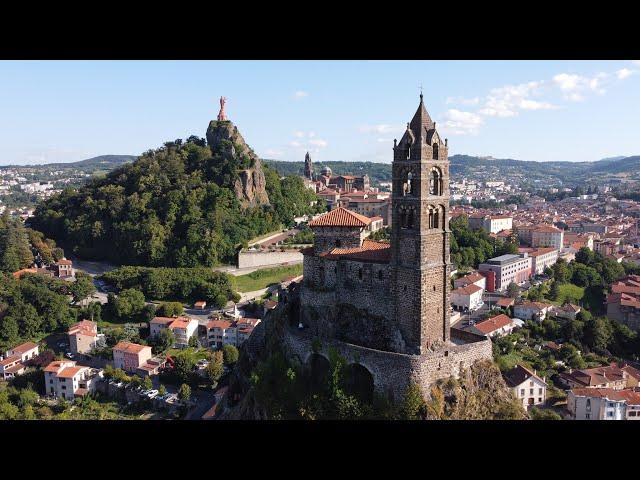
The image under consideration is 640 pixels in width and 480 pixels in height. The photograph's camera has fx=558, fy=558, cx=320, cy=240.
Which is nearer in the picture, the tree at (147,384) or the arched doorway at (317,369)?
the arched doorway at (317,369)

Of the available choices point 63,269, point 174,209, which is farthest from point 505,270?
point 63,269

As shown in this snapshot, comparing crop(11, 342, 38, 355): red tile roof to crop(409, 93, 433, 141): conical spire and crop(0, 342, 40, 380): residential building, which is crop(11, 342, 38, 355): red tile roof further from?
crop(409, 93, 433, 141): conical spire

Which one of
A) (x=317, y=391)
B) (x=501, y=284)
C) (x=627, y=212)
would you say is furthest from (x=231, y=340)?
(x=627, y=212)

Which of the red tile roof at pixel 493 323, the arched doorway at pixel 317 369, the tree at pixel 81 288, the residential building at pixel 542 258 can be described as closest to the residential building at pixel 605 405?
the red tile roof at pixel 493 323

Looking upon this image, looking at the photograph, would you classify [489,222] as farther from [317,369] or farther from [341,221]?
[317,369]

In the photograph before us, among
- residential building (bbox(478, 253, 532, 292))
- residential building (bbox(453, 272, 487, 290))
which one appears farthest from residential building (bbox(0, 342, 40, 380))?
residential building (bbox(478, 253, 532, 292))

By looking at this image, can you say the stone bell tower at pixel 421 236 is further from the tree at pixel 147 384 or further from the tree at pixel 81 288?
the tree at pixel 81 288
